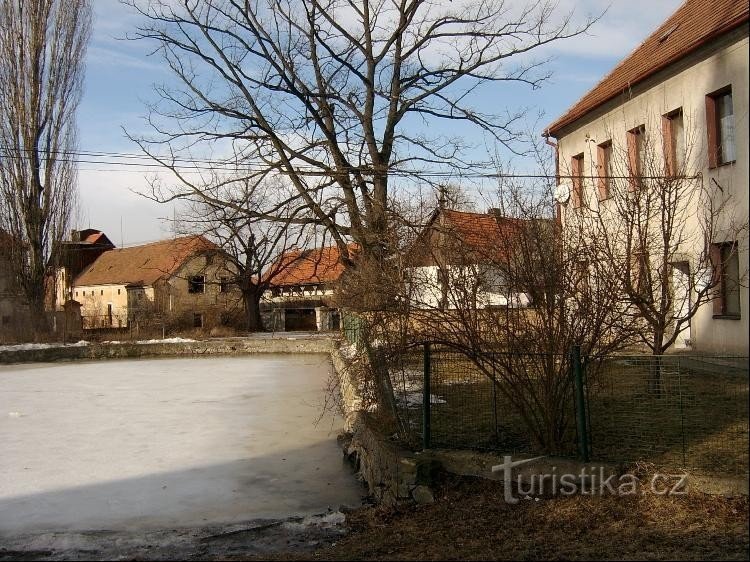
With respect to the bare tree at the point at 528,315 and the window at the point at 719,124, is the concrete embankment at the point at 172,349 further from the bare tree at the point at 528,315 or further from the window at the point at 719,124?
the bare tree at the point at 528,315

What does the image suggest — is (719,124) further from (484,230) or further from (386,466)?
(386,466)

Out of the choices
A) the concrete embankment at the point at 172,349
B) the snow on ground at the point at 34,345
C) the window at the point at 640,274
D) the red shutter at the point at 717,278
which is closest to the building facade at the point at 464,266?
the window at the point at 640,274

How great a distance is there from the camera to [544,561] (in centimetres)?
453

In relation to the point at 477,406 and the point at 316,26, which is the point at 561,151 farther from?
the point at 477,406

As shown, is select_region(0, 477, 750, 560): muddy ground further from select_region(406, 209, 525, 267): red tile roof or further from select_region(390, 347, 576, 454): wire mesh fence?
select_region(406, 209, 525, 267): red tile roof

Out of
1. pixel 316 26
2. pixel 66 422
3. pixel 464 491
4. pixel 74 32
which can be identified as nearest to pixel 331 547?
pixel 464 491

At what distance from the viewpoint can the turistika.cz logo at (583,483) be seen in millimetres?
5785

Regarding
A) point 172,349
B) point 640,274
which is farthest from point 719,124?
point 172,349

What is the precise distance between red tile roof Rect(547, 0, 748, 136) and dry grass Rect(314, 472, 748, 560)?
906cm

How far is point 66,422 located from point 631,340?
11.2 m

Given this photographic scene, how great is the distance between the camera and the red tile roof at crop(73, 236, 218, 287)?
52.6 metres

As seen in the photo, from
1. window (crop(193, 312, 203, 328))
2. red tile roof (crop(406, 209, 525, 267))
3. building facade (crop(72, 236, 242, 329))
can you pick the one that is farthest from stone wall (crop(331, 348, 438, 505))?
window (crop(193, 312, 203, 328))

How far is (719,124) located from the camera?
1345 cm

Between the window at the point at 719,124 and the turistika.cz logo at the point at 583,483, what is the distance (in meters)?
8.88
